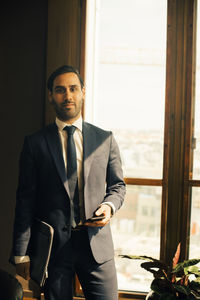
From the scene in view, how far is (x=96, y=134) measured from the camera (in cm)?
191

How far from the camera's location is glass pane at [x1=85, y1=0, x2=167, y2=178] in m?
2.30

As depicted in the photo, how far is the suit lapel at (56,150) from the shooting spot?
175cm

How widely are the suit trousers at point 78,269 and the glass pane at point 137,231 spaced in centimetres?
57

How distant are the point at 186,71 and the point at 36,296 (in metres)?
1.86

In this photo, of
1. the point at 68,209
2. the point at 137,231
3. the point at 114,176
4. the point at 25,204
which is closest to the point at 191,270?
the point at 137,231

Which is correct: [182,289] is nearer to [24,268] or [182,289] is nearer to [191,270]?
[191,270]

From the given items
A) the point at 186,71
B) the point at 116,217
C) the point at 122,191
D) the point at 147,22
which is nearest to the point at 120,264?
the point at 116,217

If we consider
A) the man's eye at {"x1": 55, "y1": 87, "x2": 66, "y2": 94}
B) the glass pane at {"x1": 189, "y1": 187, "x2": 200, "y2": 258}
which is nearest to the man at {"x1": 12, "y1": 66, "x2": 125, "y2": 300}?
the man's eye at {"x1": 55, "y1": 87, "x2": 66, "y2": 94}

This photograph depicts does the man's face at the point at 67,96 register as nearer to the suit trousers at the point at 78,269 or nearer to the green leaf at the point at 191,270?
the suit trousers at the point at 78,269

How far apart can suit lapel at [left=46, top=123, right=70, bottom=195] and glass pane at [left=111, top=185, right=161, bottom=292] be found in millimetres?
705

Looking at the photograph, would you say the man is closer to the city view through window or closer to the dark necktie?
the dark necktie

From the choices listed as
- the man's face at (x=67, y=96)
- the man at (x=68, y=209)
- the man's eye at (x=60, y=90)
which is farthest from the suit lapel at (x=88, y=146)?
the man's eye at (x=60, y=90)

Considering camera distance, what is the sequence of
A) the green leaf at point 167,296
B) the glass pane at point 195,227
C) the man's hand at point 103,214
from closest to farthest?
1. the man's hand at point 103,214
2. the green leaf at point 167,296
3. the glass pane at point 195,227

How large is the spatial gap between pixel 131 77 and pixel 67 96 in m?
0.66
